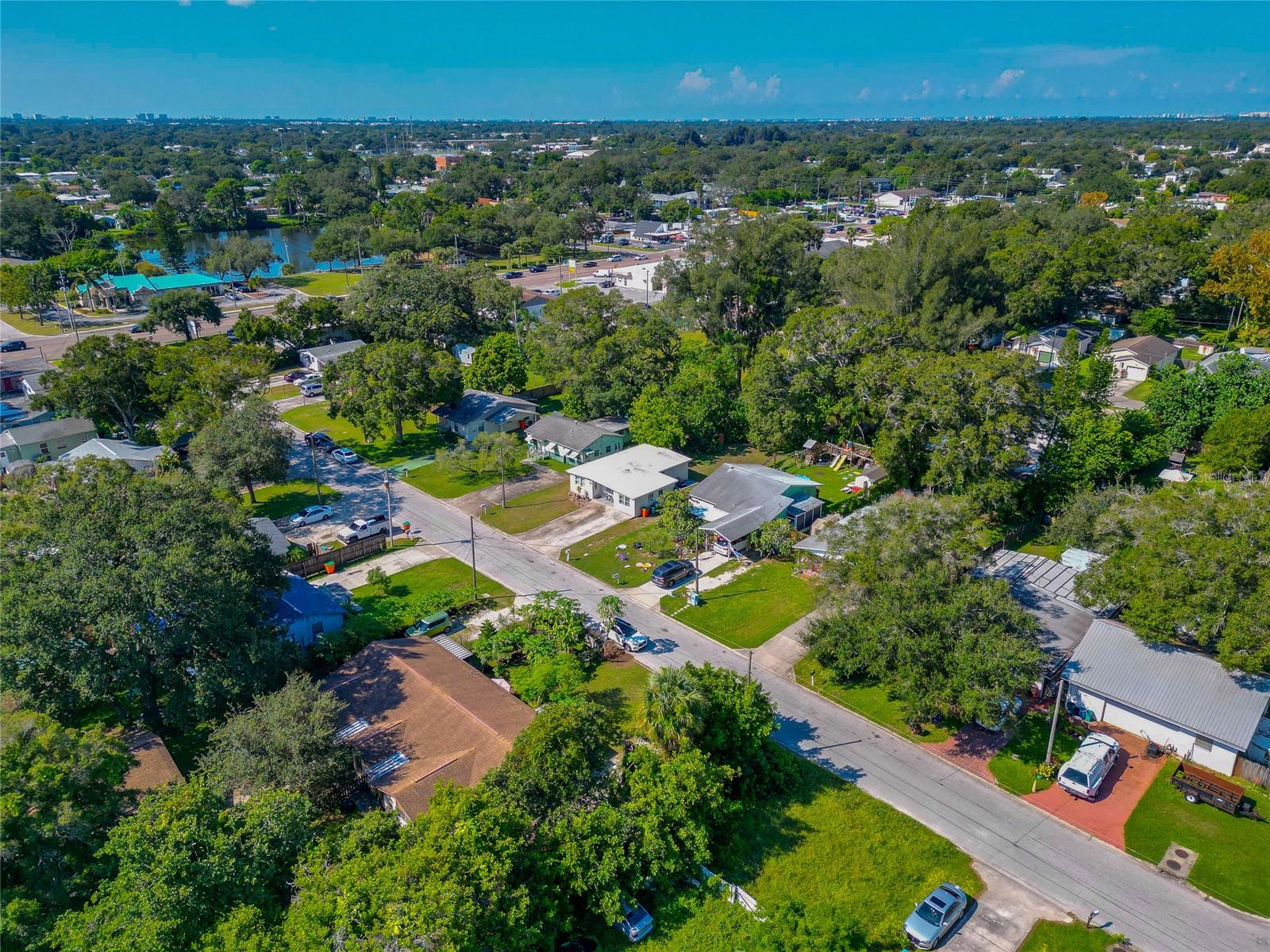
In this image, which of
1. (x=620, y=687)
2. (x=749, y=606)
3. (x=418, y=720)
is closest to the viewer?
(x=418, y=720)

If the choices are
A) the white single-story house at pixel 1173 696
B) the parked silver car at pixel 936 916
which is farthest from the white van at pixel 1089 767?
the parked silver car at pixel 936 916

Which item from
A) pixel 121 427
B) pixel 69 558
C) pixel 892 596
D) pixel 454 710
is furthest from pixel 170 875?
pixel 121 427

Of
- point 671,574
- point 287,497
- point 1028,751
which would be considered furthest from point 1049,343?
point 287,497

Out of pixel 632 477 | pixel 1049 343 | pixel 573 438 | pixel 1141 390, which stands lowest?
pixel 632 477

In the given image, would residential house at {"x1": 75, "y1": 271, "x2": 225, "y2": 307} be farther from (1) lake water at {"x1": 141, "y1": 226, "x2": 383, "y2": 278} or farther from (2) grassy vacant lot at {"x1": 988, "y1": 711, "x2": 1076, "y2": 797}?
(2) grassy vacant lot at {"x1": 988, "y1": 711, "x2": 1076, "y2": 797}

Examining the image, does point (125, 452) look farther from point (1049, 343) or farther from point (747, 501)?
point (1049, 343)

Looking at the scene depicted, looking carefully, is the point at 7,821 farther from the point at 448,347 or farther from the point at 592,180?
the point at 592,180
